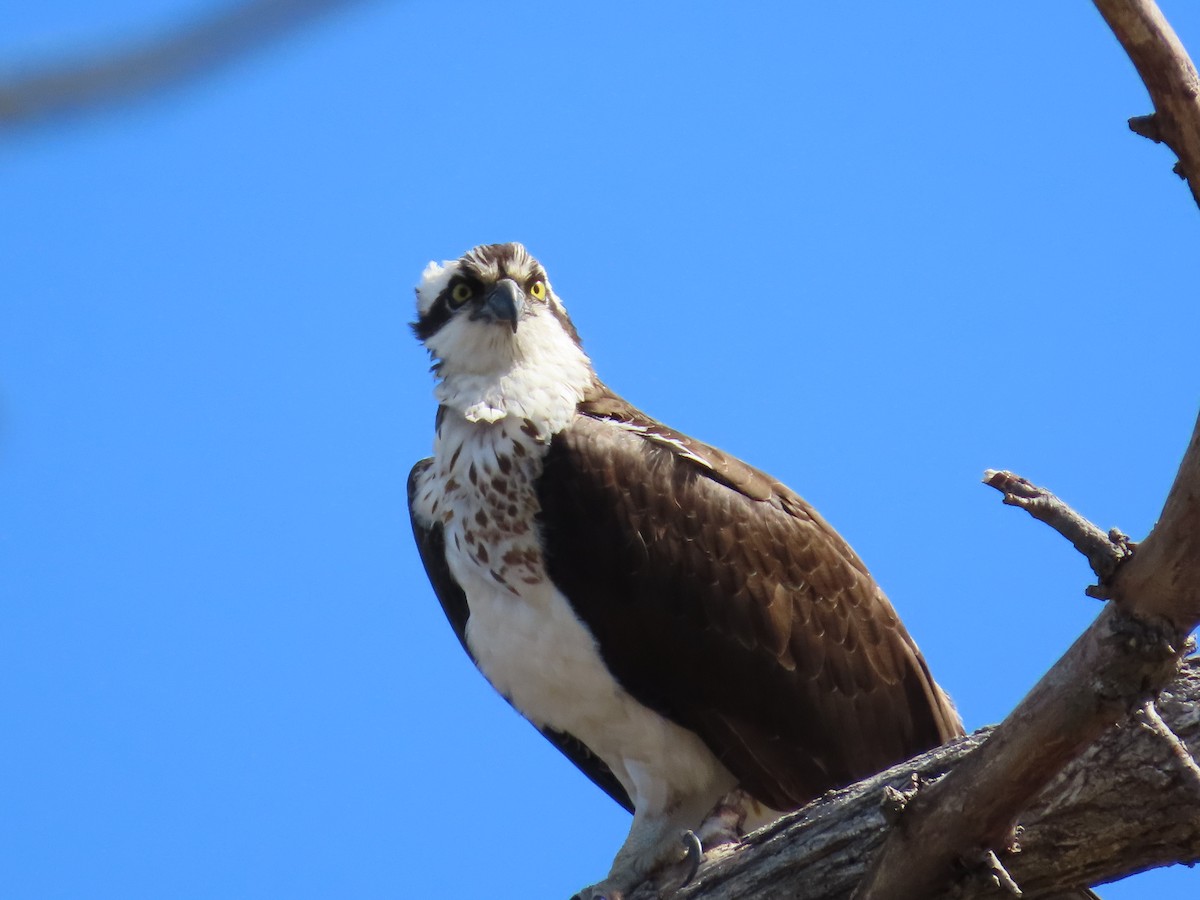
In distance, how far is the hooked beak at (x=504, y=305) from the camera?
619 centimetres

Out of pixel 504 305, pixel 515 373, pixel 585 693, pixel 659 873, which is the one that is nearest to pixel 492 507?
pixel 515 373

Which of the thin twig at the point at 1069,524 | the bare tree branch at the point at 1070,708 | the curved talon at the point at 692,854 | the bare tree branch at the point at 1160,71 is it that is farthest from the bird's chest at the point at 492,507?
the bare tree branch at the point at 1160,71

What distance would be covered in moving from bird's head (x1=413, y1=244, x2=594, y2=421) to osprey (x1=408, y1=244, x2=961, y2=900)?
1.1 inches

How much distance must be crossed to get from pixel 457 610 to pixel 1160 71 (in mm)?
4090

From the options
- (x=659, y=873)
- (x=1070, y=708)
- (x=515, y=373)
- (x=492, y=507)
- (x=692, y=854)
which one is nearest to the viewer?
(x=1070, y=708)

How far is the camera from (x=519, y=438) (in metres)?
5.88

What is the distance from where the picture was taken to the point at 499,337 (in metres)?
6.25

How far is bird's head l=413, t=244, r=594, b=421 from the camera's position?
6.10 metres

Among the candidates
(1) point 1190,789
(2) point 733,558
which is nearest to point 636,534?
(2) point 733,558

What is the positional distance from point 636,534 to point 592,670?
1.83ft

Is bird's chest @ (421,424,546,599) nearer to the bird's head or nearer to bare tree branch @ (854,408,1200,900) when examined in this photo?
the bird's head

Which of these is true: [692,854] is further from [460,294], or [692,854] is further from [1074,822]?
[460,294]

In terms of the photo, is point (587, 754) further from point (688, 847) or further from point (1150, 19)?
point (1150, 19)

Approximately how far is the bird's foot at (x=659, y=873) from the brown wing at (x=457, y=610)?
0.84m
